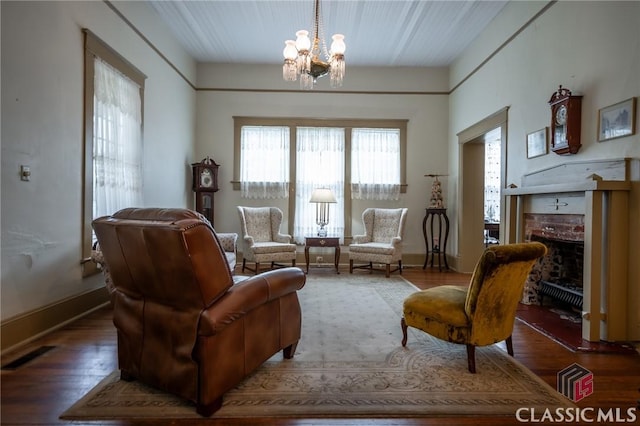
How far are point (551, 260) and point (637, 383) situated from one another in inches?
69.0

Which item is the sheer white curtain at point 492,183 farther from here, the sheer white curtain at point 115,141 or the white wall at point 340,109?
the sheer white curtain at point 115,141

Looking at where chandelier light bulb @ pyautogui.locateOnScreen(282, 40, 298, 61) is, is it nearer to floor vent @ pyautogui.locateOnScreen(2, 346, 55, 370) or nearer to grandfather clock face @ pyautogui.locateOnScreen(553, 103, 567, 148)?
grandfather clock face @ pyautogui.locateOnScreen(553, 103, 567, 148)

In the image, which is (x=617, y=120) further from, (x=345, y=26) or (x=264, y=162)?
(x=264, y=162)

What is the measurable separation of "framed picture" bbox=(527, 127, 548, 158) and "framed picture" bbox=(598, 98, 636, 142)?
642 millimetres

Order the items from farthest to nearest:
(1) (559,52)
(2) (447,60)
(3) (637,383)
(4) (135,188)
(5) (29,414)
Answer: (2) (447,60) < (4) (135,188) < (1) (559,52) < (3) (637,383) < (5) (29,414)

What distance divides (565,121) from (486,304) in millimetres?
2012

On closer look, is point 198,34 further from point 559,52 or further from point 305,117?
point 559,52

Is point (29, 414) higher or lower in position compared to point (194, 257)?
lower

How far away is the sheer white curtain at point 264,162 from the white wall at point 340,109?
0.20 metres

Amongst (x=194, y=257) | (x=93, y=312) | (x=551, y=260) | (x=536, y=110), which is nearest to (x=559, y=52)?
(x=536, y=110)

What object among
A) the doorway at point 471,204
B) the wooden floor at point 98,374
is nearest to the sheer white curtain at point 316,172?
the doorway at point 471,204

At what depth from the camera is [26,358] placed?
2240 millimetres

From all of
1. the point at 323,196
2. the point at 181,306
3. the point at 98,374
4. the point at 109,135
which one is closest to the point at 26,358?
the point at 98,374

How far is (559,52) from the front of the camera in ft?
10.6
